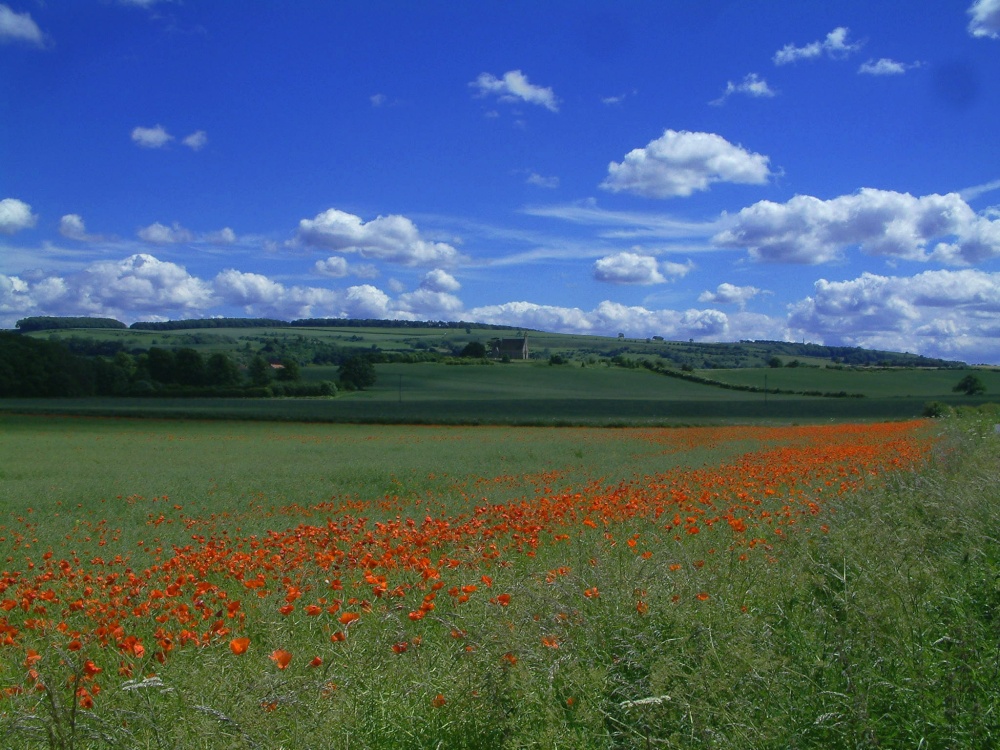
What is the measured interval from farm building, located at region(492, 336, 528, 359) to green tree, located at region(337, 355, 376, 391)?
35467 millimetres

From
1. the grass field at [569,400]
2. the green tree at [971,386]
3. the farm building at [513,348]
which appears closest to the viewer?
the grass field at [569,400]

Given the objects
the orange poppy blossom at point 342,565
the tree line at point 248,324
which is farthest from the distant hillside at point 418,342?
the orange poppy blossom at point 342,565

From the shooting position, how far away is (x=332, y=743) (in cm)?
318

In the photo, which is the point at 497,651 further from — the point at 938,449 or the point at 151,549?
the point at 938,449

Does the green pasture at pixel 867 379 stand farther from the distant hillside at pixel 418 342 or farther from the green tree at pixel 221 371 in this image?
the green tree at pixel 221 371

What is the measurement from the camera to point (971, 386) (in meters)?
73.0

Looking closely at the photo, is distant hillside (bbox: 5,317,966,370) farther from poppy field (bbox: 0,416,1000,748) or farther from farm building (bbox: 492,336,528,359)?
poppy field (bbox: 0,416,1000,748)

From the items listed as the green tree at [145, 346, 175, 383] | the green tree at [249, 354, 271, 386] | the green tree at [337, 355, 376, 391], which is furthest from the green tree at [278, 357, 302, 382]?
the green tree at [145, 346, 175, 383]

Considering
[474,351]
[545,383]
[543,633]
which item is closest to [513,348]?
[474,351]

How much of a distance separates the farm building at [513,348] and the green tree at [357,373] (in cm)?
3547

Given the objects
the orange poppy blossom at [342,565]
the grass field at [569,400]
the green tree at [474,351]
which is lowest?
the grass field at [569,400]

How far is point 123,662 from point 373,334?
5033 inches

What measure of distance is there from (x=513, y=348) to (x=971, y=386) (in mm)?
61933

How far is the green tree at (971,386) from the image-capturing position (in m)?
Result: 72.3
